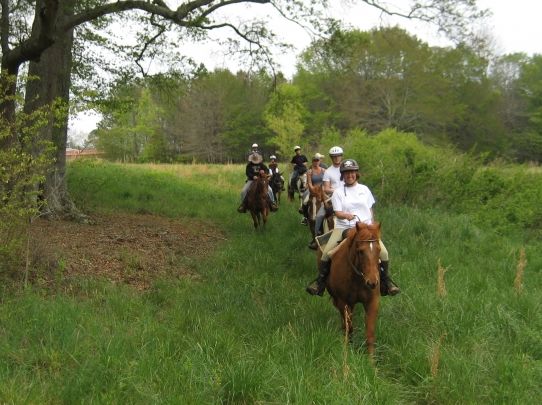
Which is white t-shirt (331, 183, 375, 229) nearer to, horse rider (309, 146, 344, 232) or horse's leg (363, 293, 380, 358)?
horse's leg (363, 293, 380, 358)

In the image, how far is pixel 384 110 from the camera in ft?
160

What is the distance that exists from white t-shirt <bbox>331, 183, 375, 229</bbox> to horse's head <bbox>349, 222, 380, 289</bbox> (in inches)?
39.6

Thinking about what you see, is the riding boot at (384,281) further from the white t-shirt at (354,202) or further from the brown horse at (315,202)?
the brown horse at (315,202)

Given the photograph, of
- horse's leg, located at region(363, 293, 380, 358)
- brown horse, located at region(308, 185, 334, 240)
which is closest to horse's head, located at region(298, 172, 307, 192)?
brown horse, located at region(308, 185, 334, 240)

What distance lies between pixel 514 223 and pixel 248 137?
165 ft

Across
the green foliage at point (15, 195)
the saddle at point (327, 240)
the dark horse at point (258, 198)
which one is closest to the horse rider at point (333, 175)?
the saddle at point (327, 240)

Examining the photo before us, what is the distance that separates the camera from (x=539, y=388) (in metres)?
4.94

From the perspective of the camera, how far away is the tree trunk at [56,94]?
35.3ft

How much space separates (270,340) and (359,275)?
4.09ft

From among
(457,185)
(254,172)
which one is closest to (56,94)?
(254,172)

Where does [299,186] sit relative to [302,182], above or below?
below

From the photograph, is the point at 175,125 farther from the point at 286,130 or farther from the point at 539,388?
the point at 539,388

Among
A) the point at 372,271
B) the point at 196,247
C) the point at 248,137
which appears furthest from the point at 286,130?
the point at 372,271

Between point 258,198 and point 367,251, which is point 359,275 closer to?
point 367,251
